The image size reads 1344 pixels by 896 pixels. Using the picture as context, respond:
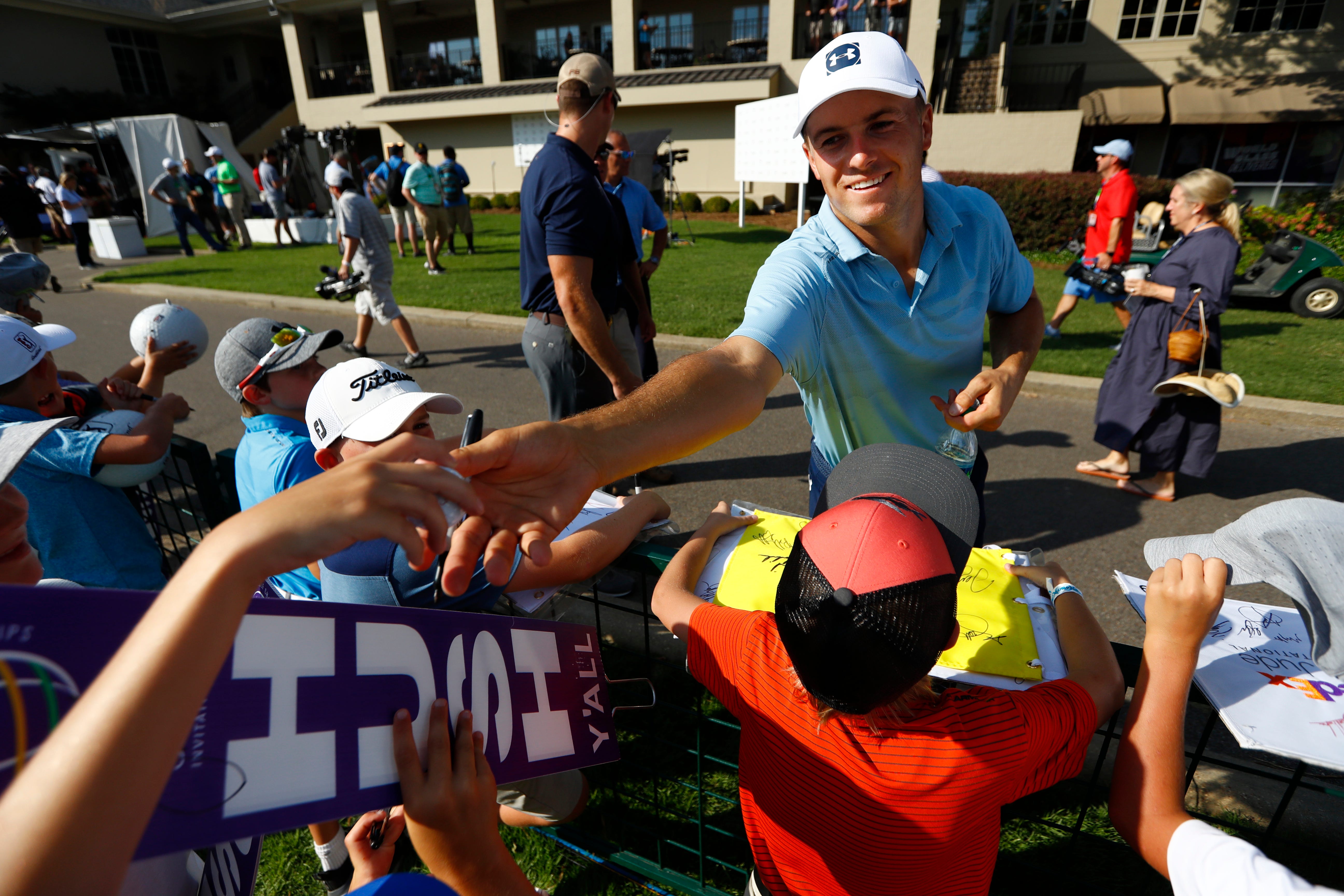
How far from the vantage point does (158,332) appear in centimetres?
350

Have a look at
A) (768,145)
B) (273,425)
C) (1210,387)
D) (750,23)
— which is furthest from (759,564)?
(750,23)

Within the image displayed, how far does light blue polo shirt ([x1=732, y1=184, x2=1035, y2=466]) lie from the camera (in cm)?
184

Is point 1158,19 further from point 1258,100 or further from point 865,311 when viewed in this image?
point 865,311

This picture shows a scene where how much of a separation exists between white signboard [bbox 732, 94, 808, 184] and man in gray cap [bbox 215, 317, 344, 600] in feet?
31.3

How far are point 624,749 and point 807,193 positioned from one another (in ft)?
71.9

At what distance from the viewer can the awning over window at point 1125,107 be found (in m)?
18.8

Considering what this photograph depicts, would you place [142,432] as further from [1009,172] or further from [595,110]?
[1009,172]

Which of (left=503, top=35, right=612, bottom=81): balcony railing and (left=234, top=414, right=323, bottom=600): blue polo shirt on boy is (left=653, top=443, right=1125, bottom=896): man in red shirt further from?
(left=503, top=35, right=612, bottom=81): balcony railing

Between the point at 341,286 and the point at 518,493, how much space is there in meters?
6.39

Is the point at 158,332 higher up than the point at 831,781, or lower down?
Answer: higher up

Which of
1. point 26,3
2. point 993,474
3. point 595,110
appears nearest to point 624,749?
point 595,110

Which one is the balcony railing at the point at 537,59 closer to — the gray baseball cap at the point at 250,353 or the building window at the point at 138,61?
the building window at the point at 138,61

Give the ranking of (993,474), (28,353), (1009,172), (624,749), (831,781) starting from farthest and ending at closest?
(1009,172), (993,474), (624,749), (28,353), (831,781)
